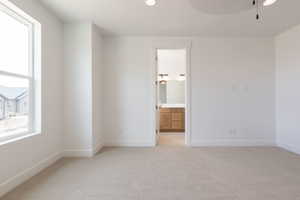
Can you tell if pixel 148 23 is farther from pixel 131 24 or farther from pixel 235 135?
pixel 235 135

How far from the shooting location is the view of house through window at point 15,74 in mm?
2457

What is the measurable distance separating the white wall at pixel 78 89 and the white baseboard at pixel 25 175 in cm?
46

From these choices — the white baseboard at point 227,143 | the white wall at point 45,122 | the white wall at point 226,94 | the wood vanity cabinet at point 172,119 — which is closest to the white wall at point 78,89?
the white wall at point 45,122

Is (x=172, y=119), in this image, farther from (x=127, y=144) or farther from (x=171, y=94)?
(x=127, y=144)

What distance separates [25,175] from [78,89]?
1649 millimetres

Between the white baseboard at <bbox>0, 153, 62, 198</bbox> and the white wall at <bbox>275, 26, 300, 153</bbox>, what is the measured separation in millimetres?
4584

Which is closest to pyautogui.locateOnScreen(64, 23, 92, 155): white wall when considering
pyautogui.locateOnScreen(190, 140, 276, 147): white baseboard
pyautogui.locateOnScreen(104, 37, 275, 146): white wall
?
pyautogui.locateOnScreen(104, 37, 275, 146): white wall

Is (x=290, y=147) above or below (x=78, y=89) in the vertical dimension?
below

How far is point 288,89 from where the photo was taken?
413 centimetres

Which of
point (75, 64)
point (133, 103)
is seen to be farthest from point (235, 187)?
point (75, 64)

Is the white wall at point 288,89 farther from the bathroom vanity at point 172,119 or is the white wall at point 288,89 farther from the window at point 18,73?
the window at point 18,73

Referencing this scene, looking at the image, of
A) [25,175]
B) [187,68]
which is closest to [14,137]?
[25,175]

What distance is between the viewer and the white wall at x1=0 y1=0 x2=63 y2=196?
2357 millimetres

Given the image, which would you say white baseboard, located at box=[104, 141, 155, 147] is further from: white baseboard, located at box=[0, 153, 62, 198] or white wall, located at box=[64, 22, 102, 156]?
white baseboard, located at box=[0, 153, 62, 198]
